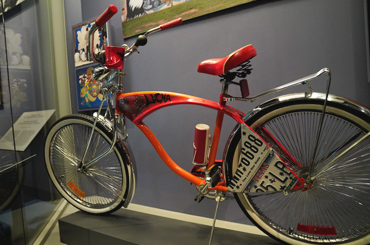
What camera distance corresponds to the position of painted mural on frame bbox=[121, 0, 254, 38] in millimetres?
1351

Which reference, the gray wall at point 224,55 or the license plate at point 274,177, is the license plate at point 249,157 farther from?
the gray wall at point 224,55

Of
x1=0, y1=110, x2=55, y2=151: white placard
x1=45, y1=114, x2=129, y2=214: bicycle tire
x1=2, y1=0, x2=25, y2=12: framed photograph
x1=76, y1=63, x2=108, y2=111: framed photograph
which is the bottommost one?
x1=45, y1=114, x2=129, y2=214: bicycle tire

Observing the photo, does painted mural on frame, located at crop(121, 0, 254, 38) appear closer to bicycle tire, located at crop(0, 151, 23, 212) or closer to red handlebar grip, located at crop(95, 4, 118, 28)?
red handlebar grip, located at crop(95, 4, 118, 28)

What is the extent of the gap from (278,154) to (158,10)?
1146 mm

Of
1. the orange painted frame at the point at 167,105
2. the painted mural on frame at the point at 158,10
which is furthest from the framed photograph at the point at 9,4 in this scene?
the orange painted frame at the point at 167,105

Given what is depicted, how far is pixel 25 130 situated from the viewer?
4.52 ft

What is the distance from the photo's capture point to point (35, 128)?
1.51 meters

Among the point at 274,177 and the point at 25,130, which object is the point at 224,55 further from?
the point at 25,130

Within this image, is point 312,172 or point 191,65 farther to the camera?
point 191,65

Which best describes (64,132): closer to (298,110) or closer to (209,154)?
(209,154)

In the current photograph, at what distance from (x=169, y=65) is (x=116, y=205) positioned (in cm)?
94

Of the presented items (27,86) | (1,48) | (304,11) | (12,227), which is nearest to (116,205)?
(12,227)

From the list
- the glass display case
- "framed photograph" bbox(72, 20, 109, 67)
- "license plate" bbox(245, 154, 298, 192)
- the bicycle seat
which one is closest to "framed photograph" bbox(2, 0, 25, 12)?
the glass display case

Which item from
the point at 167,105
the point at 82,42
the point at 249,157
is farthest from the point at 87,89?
the point at 249,157
